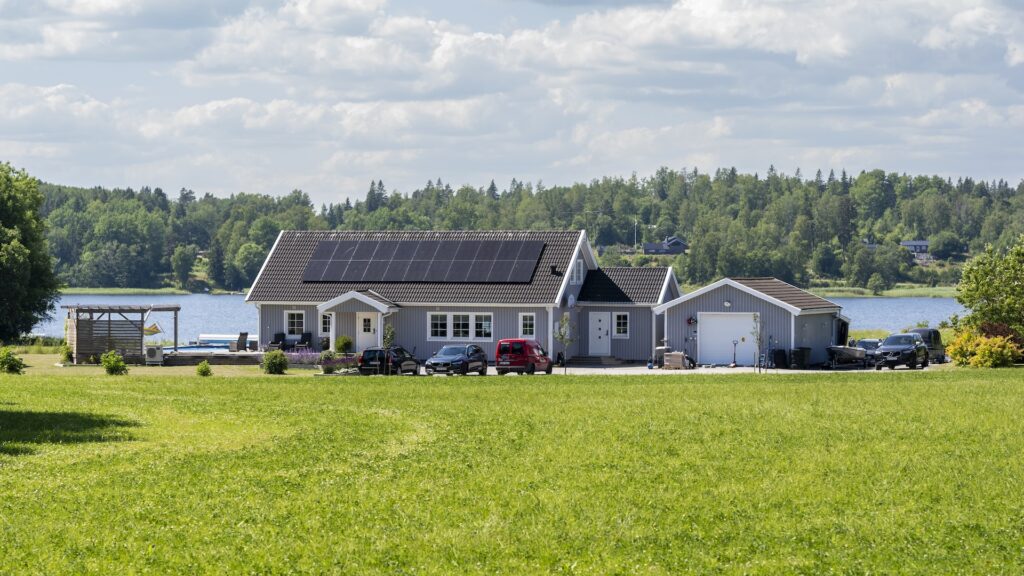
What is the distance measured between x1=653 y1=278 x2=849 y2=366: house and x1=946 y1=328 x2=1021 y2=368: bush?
5278 mm

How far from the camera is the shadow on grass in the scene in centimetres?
2519

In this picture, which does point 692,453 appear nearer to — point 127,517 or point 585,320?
point 127,517

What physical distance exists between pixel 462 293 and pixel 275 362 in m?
9.57

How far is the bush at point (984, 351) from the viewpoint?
49.0 metres

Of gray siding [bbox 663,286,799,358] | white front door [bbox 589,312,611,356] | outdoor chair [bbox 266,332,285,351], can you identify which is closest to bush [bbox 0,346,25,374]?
outdoor chair [bbox 266,332,285,351]

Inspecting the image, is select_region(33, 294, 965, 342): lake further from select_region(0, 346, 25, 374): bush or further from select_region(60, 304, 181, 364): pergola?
select_region(0, 346, 25, 374): bush

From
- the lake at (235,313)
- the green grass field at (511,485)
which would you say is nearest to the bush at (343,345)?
the green grass field at (511,485)

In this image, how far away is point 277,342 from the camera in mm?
55531

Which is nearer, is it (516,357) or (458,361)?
(458,361)

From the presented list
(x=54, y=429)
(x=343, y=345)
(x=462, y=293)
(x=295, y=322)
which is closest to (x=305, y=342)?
(x=295, y=322)

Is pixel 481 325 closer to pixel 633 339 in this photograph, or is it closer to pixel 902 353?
pixel 633 339

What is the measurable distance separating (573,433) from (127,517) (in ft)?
36.4

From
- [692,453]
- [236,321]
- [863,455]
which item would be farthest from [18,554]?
[236,321]

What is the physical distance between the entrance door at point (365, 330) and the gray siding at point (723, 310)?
11705mm
